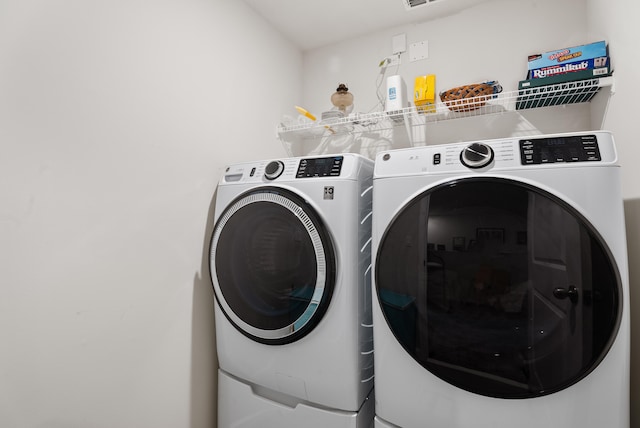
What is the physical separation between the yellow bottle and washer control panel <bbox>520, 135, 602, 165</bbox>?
84 centimetres

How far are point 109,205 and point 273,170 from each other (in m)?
0.60

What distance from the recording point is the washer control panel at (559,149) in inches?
34.1

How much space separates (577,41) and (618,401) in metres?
1.59

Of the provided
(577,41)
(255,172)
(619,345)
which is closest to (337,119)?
(255,172)

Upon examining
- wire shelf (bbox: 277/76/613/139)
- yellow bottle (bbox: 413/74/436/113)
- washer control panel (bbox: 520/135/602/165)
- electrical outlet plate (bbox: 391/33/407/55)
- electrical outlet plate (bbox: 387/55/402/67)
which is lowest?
washer control panel (bbox: 520/135/602/165)

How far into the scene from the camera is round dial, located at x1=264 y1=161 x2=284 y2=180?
1.28 meters

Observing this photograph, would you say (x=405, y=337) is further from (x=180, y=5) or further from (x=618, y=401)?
(x=180, y=5)

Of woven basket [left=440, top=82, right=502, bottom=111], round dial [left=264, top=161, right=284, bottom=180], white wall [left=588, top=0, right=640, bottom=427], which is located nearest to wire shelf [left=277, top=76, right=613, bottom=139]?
woven basket [left=440, top=82, right=502, bottom=111]

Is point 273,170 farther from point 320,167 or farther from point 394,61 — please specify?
point 394,61

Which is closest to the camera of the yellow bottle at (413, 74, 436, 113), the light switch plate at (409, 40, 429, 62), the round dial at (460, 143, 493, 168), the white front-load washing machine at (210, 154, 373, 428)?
the round dial at (460, 143, 493, 168)

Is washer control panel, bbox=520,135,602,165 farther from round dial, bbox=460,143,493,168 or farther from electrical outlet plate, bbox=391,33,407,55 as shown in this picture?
electrical outlet plate, bbox=391,33,407,55

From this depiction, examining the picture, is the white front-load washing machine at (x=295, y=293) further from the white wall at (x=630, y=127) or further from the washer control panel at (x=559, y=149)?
the white wall at (x=630, y=127)

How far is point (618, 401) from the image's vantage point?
0.81 meters

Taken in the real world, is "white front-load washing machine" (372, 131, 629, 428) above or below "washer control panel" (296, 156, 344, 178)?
below
